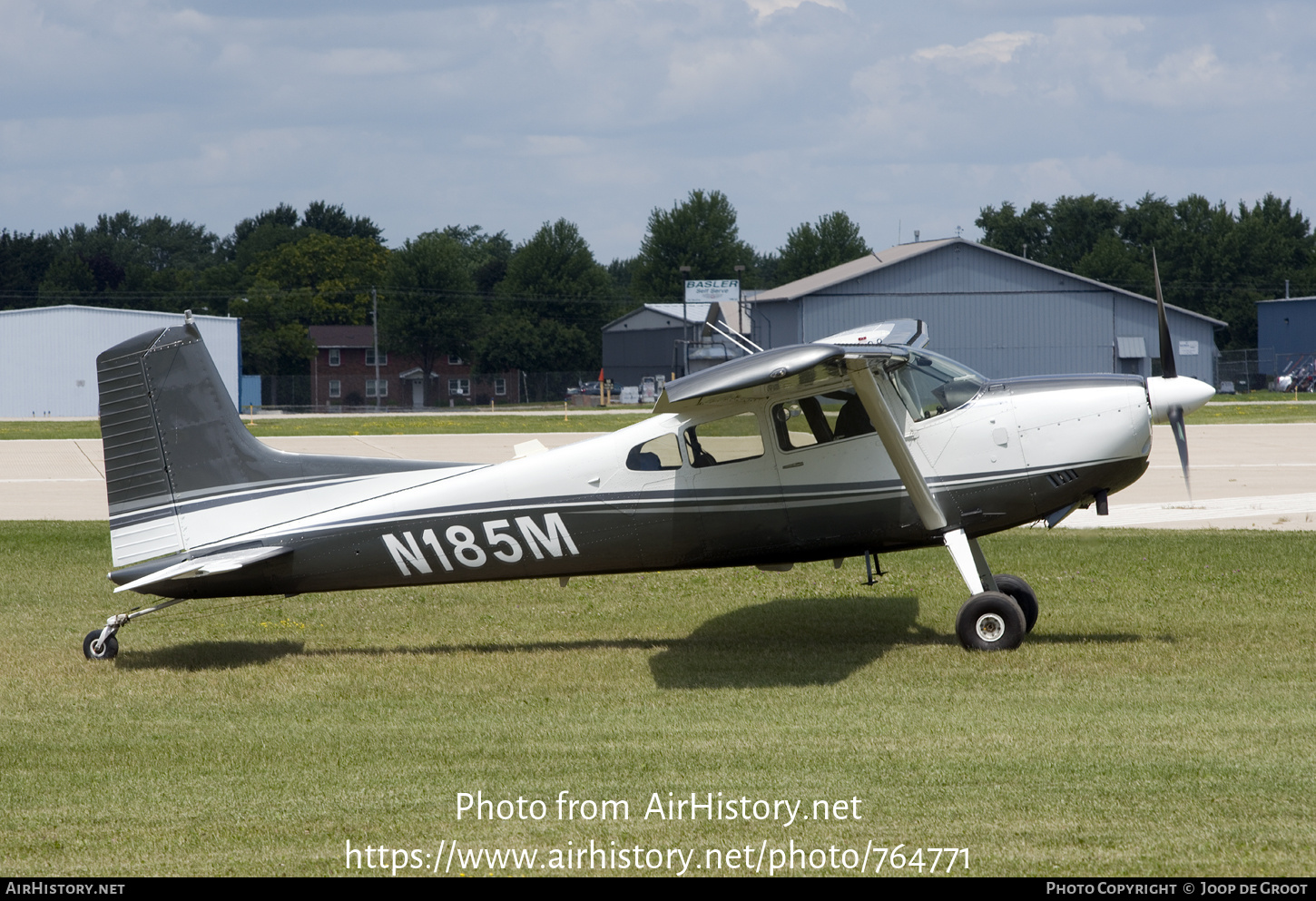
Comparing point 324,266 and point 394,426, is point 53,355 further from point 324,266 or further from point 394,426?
point 324,266

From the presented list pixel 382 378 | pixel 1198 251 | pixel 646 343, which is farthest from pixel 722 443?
pixel 1198 251

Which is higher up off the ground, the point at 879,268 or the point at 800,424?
the point at 879,268

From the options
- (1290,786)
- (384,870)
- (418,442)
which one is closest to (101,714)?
(384,870)

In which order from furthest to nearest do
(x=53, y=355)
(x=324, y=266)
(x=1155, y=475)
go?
1. (x=324, y=266)
2. (x=53, y=355)
3. (x=1155, y=475)

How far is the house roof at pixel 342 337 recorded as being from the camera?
336ft

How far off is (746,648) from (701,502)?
1.47 meters

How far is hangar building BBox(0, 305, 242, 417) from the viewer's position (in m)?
66.4

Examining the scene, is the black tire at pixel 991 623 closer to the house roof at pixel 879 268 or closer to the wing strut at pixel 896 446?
the wing strut at pixel 896 446

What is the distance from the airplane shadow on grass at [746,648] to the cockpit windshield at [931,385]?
6.65 ft

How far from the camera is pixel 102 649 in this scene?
10016mm

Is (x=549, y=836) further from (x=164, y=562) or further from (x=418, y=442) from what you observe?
(x=418, y=442)

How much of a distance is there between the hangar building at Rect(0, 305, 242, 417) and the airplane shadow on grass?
59836 mm

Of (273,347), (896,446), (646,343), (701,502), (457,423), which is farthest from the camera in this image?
(273,347)

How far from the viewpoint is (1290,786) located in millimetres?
6219
